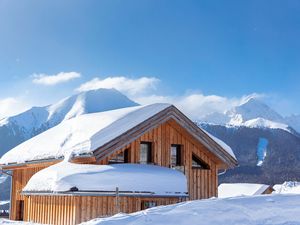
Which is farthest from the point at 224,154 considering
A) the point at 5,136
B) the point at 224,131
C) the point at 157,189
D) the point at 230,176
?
the point at 5,136

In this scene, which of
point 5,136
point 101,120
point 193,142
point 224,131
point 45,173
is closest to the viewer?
point 45,173

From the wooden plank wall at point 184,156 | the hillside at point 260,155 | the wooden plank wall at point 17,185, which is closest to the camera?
the wooden plank wall at point 184,156

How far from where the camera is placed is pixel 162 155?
18297mm

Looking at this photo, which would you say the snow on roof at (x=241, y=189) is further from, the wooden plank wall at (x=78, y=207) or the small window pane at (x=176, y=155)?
the wooden plank wall at (x=78, y=207)

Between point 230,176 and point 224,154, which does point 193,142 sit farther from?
point 230,176

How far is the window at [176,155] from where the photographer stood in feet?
61.9

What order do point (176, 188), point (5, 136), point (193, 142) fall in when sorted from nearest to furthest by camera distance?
point (176, 188)
point (193, 142)
point (5, 136)

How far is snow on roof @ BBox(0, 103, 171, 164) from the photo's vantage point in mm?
16044

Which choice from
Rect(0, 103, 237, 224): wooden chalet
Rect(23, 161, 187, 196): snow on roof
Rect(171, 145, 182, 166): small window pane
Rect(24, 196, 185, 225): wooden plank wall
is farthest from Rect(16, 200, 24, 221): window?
Rect(171, 145, 182, 166): small window pane

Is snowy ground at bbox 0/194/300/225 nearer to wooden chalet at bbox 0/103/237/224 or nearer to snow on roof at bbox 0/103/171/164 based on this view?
wooden chalet at bbox 0/103/237/224

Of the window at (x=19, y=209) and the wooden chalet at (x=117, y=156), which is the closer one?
the wooden chalet at (x=117, y=156)

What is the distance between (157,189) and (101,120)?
3605 millimetres

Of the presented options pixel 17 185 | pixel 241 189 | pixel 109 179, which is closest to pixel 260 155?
pixel 241 189

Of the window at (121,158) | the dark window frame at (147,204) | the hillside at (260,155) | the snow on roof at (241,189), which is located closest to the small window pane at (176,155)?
the window at (121,158)
